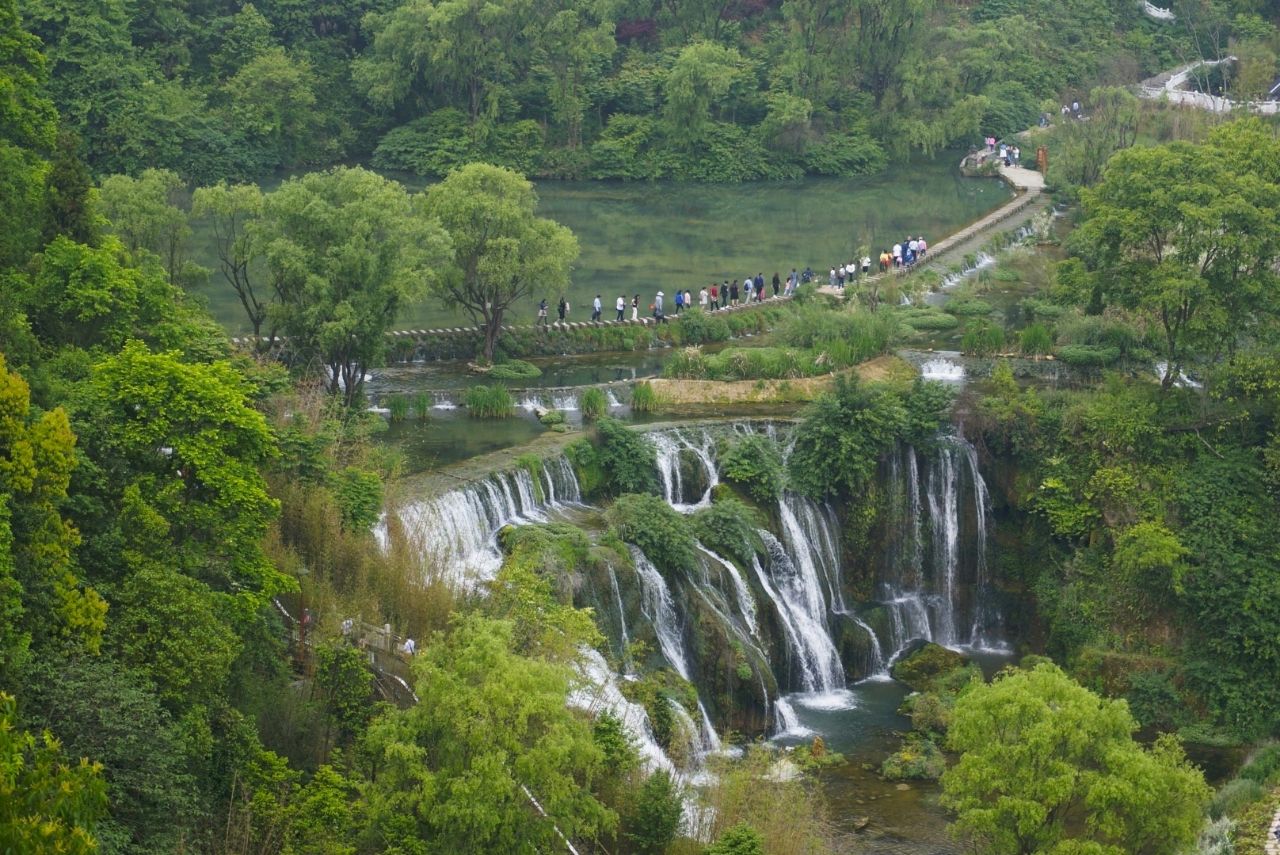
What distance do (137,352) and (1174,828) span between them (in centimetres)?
→ 1597

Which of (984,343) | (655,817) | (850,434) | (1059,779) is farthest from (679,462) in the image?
(655,817)

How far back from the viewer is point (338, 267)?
3534cm

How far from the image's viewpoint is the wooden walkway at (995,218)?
54406 millimetres

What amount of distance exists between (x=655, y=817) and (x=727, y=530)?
11521 mm

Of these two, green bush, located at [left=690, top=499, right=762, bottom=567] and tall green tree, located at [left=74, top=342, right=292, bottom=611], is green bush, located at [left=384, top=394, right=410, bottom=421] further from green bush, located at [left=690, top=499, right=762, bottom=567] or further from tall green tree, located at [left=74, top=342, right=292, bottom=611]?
tall green tree, located at [left=74, top=342, right=292, bottom=611]

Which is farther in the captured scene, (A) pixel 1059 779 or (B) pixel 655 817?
(A) pixel 1059 779

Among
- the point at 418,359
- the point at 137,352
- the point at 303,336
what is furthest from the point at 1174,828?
the point at 418,359

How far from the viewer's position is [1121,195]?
3659 centimetres

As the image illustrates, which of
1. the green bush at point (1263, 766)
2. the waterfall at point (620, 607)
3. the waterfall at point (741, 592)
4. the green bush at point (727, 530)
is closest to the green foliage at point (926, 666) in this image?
the waterfall at point (741, 592)

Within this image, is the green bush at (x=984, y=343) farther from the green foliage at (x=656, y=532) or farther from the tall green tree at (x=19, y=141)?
the tall green tree at (x=19, y=141)

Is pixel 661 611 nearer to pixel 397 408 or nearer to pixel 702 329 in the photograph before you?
pixel 397 408

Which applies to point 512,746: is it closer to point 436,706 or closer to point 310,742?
point 436,706

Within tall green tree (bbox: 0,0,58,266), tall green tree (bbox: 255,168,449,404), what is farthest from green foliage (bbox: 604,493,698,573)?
tall green tree (bbox: 0,0,58,266)

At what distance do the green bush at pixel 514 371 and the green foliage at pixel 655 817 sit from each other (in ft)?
69.3
